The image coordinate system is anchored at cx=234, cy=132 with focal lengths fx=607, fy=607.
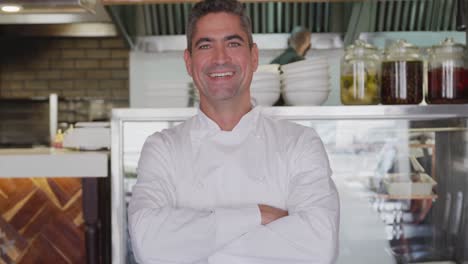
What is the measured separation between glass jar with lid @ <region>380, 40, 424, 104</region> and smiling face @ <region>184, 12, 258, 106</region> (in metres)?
0.65

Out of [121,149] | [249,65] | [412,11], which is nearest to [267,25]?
[412,11]

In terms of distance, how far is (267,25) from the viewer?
13.9ft

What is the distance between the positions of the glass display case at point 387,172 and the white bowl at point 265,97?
0.33 feet

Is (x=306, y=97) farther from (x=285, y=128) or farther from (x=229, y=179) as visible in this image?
(x=229, y=179)

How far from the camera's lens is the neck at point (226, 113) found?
5.68 ft

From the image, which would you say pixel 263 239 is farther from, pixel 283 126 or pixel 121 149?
pixel 121 149

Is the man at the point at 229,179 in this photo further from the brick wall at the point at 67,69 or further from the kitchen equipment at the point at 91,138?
the brick wall at the point at 67,69

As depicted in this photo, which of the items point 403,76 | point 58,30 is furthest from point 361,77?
point 58,30

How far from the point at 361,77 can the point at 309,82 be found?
7.2 inches

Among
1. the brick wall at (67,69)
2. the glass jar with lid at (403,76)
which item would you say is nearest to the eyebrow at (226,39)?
the glass jar with lid at (403,76)

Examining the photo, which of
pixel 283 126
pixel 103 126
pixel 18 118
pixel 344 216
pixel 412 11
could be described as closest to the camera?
pixel 283 126

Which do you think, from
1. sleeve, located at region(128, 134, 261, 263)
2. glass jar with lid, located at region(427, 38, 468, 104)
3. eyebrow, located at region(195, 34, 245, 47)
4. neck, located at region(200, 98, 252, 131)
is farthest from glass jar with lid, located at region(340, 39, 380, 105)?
sleeve, located at region(128, 134, 261, 263)

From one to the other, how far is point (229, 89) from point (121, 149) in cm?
62

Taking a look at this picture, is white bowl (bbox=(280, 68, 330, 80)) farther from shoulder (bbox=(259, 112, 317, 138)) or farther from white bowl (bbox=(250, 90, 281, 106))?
shoulder (bbox=(259, 112, 317, 138))
